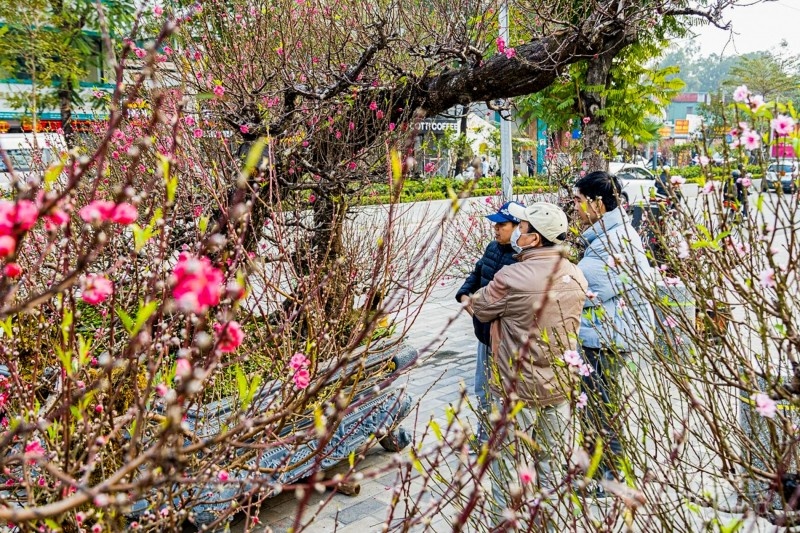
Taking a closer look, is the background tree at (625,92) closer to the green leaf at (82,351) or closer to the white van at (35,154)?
the white van at (35,154)

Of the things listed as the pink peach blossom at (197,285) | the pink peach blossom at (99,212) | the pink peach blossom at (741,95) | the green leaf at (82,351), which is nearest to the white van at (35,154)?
the green leaf at (82,351)

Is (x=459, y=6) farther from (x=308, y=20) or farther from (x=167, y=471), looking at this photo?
(x=167, y=471)

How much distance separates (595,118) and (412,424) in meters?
4.44

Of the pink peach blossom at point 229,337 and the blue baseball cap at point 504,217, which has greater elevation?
the pink peach blossom at point 229,337

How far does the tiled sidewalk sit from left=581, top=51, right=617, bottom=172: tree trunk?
8.82ft

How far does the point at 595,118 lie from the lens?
8492 mm

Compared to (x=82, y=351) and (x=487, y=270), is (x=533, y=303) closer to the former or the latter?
(x=487, y=270)

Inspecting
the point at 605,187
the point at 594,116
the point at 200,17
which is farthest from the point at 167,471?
the point at 594,116

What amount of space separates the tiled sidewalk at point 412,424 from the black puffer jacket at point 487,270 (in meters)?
0.27

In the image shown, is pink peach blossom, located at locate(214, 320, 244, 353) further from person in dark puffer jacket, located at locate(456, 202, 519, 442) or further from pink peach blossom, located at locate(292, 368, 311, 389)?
person in dark puffer jacket, located at locate(456, 202, 519, 442)

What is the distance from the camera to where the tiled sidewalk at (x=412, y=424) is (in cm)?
461

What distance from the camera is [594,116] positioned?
8461 mm

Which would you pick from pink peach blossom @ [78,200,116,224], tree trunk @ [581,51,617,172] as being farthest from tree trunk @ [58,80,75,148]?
pink peach blossom @ [78,200,116,224]

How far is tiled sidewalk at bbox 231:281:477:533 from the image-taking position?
4613 mm
